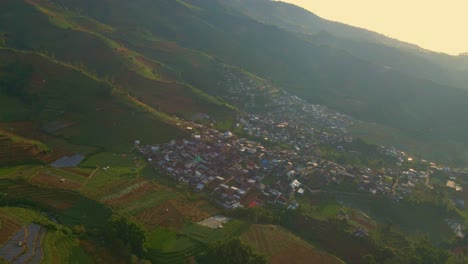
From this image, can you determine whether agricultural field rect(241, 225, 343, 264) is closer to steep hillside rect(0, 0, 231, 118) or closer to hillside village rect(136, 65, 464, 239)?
hillside village rect(136, 65, 464, 239)

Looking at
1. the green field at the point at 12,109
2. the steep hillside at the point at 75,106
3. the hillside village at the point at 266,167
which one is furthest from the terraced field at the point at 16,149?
the hillside village at the point at 266,167

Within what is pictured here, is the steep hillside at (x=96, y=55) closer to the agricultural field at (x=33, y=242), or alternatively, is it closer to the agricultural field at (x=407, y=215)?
the agricultural field at (x=407, y=215)

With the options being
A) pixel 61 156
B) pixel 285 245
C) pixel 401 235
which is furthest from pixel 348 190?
pixel 61 156

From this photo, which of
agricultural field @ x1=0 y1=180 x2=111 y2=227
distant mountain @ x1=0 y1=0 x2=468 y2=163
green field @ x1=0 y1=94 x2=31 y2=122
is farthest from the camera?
distant mountain @ x1=0 y1=0 x2=468 y2=163

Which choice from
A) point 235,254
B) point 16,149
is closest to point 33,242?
point 235,254

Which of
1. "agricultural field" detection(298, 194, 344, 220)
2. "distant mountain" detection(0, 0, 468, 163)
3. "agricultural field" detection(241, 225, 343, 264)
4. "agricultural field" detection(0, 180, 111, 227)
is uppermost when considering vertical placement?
"distant mountain" detection(0, 0, 468, 163)

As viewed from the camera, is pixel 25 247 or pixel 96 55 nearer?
pixel 25 247

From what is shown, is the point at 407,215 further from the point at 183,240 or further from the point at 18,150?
the point at 18,150

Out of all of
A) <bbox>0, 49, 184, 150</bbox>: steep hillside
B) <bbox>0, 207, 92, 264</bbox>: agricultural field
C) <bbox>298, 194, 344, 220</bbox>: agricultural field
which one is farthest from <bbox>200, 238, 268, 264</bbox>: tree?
<bbox>0, 49, 184, 150</bbox>: steep hillside
